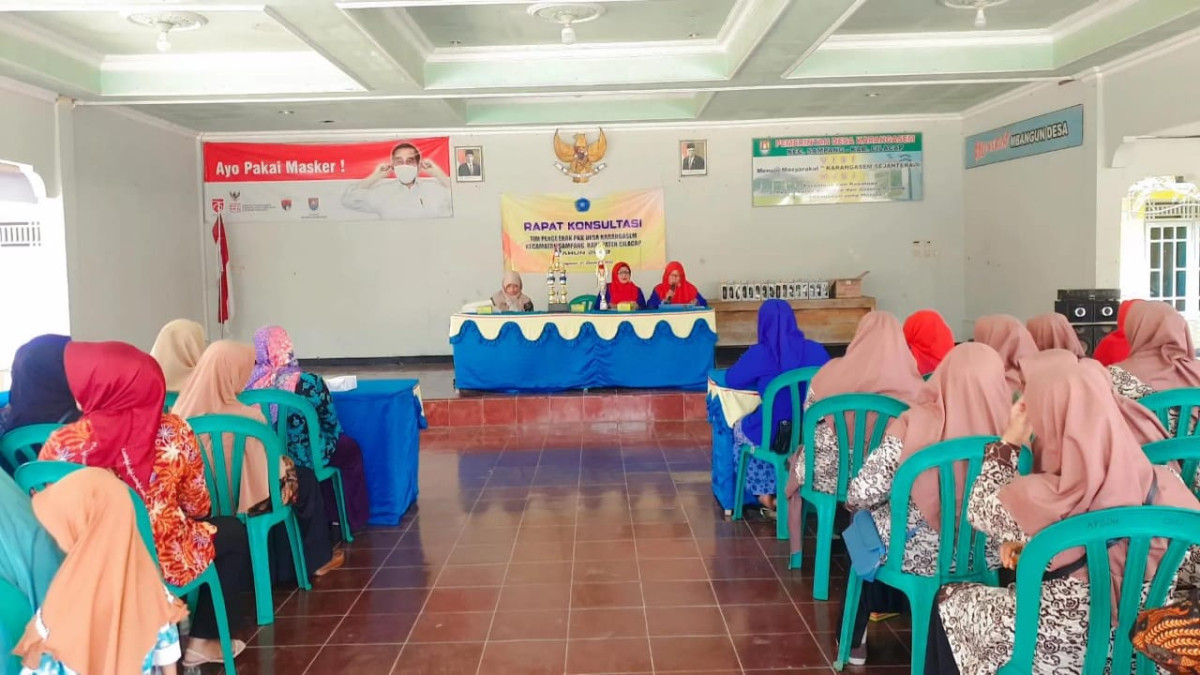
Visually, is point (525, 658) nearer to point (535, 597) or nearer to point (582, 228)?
point (535, 597)

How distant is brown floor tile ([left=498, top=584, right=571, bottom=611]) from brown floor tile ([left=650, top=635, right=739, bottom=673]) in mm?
473

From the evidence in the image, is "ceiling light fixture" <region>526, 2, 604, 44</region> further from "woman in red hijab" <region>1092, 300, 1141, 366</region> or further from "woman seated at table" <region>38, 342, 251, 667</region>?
"woman seated at table" <region>38, 342, 251, 667</region>

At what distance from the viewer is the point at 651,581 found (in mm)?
3363

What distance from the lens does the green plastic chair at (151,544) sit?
6.65 ft

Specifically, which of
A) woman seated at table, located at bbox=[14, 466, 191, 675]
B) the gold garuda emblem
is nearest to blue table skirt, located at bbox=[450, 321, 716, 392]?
the gold garuda emblem

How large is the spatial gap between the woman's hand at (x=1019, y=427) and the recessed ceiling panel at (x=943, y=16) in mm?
4428

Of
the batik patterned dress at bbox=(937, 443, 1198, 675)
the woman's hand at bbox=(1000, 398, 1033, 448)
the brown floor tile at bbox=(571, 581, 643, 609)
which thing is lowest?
the brown floor tile at bbox=(571, 581, 643, 609)

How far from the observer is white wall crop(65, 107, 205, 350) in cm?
724

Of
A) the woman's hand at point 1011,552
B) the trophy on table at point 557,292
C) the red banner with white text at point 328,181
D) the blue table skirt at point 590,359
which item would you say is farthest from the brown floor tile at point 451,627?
the red banner with white text at point 328,181

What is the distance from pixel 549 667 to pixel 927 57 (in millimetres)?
5937

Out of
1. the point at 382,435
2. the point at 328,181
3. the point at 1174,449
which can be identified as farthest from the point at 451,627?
the point at 328,181

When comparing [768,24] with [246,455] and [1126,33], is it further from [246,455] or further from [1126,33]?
[246,455]

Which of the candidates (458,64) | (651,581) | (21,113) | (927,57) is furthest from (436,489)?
(927,57)

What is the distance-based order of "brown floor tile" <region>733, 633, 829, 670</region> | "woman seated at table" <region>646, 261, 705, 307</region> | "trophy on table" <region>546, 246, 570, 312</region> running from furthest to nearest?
1. "woman seated at table" <region>646, 261, 705, 307</region>
2. "trophy on table" <region>546, 246, 570, 312</region>
3. "brown floor tile" <region>733, 633, 829, 670</region>
